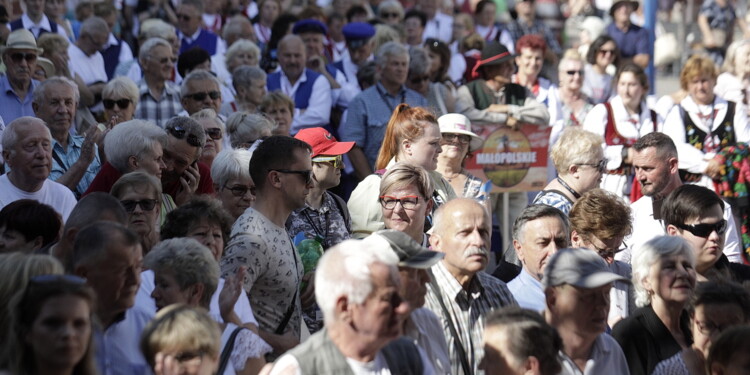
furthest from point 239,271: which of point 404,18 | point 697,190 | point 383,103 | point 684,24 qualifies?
point 684,24

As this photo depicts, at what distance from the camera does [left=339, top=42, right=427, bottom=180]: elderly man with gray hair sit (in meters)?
10.1

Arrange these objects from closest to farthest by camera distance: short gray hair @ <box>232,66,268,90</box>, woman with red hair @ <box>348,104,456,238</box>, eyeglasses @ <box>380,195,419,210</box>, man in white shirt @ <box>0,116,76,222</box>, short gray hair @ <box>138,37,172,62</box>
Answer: eyeglasses @ <box>380,195,419,210</box> < man in white shirt @ <box>0,116,76,222</box> < woman with red hair @ <box>348,104,456,238</box> < short gray hair @ <box>138,37,172,62</box> < short gray hair @ <box>232,66,268,90</box>

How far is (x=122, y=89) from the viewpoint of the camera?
28.8 feet

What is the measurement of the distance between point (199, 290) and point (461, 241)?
1255mm

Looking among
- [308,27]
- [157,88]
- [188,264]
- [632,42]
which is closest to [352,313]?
[188,264]

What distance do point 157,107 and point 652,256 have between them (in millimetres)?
5317

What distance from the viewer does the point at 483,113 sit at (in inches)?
412

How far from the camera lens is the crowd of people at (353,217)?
13.8 feet

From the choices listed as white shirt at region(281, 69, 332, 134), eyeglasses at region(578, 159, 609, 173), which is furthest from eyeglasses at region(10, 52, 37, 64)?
eyeglasses at region(578, 159, 609, 173)

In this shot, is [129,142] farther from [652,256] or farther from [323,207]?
[652,256]

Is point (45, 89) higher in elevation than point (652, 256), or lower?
higher

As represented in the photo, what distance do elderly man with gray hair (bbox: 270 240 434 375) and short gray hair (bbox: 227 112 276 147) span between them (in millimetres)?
4333

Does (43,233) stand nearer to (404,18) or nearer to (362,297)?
(362,297)

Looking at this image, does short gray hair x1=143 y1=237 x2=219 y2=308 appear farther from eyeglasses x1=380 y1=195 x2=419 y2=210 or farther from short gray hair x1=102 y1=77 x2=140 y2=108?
short gray hair x1=102 y1=77 x2=140 y2=108
